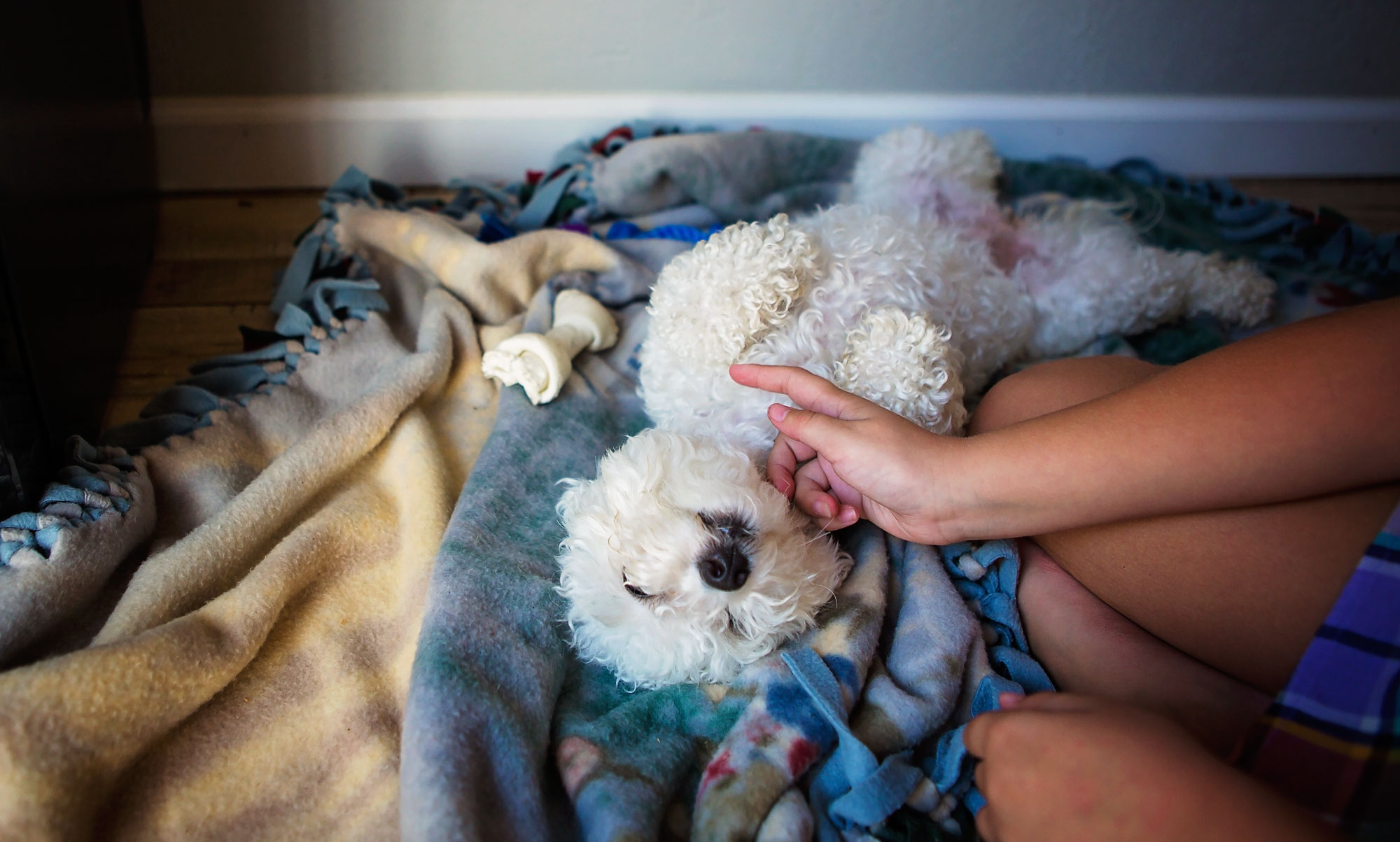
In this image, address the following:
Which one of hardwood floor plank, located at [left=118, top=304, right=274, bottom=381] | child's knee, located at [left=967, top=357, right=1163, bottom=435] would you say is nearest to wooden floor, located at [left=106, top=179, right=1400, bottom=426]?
hardwood floor plank, located at [left=118, top=304, right=274, bottom=381]

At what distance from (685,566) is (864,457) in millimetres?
263

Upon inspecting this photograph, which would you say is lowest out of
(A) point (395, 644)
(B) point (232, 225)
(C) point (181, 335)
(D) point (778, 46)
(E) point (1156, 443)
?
(A) point (395, 644)

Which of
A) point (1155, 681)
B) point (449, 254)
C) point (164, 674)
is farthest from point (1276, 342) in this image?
point (449, 254)

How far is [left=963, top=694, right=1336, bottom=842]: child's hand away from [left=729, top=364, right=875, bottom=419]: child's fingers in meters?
0.41

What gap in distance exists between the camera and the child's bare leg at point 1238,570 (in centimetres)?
93

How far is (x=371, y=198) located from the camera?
1904 mm

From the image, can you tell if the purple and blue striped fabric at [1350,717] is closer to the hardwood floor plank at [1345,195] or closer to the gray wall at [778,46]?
the gray wall at [778,46]

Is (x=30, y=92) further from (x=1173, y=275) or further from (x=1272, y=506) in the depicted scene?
(x=1173, y=275)

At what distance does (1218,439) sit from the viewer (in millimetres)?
913

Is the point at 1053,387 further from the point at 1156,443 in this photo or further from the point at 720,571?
the point at 720,571

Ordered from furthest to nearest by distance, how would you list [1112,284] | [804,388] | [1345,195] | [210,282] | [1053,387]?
[1345,195] < [210,282] < [1112,284] < [1053,387] < [804,388]

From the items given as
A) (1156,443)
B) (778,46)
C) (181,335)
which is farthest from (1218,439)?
(181,335)

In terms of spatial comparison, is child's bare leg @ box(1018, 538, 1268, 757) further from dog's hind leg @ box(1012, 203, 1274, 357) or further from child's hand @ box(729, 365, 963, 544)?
dog's hind leg @ box(1012, 203, 1274, 357)

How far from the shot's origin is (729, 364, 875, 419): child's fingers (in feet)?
3.62
